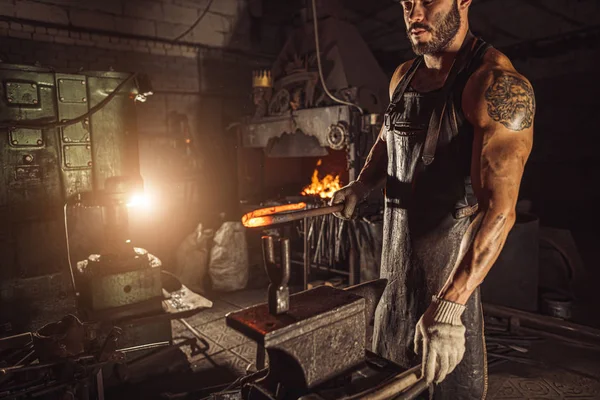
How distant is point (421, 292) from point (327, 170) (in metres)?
6.43

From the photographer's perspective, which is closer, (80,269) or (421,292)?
(421,292)

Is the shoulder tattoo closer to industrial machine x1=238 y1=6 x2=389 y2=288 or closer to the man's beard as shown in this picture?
the man's beard

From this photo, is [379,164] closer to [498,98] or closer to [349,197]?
[349,197]

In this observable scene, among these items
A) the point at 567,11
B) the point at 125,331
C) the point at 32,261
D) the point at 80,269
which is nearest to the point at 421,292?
the point at 125,331

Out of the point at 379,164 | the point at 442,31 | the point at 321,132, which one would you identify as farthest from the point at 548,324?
the point at 321,132

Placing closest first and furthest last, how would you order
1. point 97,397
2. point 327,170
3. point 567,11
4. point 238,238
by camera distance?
point 97,397
point 238,238
point 567,11
point 327,170

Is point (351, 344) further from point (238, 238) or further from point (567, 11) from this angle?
point (567, 11)

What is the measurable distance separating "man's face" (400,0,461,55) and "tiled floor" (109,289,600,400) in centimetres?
348

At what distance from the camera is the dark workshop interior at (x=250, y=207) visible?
223 cm

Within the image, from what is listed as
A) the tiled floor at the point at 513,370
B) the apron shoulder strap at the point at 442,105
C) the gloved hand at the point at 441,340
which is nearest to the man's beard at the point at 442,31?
the apron shoulder strap at the point at 442,105

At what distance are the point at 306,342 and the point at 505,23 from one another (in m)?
9.12

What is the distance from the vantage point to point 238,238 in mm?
7270

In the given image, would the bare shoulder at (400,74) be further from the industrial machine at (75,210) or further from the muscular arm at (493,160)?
the industrial machine at (75,210)

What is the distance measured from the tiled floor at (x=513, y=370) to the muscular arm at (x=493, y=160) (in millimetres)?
2867
